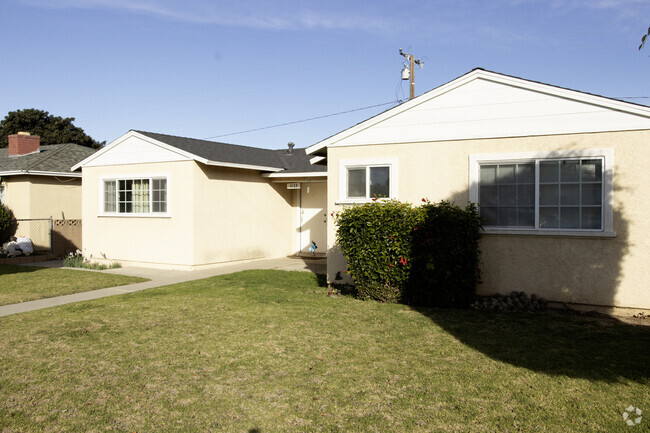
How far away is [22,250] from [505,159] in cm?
1618

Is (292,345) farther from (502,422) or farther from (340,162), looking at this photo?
(340,162)

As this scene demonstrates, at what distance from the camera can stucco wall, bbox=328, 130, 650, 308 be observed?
27.6 feet

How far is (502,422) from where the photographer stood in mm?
4316

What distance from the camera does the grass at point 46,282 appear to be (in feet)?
34.7

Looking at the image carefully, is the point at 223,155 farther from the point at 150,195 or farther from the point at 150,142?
the point at 150,195

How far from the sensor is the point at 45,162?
1925cm

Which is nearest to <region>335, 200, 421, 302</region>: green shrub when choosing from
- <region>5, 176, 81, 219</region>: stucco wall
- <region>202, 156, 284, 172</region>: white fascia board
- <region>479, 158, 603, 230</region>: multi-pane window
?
<region>479, 158, 603, 230</region>: multi-pane window

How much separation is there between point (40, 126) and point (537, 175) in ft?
145

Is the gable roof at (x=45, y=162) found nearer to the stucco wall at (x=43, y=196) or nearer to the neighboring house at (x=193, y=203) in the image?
the stucco wall at (x=43, y=196)

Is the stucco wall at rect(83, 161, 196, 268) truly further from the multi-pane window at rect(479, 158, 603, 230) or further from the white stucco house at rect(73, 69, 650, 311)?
the multi-pane window at rect(479, 158, 603, 230)

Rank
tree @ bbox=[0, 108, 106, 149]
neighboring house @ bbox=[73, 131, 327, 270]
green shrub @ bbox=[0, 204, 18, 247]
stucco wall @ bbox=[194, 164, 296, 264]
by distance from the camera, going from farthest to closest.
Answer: tree @ bbox=[0, 108, 106, 149]
green shrub @ bbox=[0, 204, 18, 247]
stucco wall @ bbox=[194, 164, 296, 264]
neighboring house @ bbox=[73, 131, 327, 270]

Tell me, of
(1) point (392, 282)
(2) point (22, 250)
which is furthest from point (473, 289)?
(2) point (22, 250)

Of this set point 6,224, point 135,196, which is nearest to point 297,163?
point 135,196

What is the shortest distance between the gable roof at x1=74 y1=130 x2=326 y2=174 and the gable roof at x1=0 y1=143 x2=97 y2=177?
2284 millimetres
